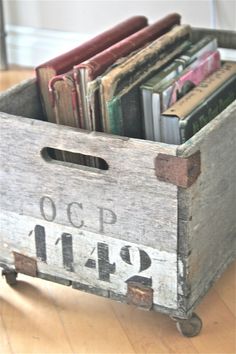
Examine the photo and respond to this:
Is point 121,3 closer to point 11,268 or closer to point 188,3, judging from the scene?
point 188,3

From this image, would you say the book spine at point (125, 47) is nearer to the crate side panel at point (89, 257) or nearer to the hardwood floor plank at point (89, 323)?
the crate side panel at point (89, 257)

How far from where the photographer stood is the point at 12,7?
220 cm

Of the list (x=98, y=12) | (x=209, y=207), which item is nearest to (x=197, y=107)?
(x=209, y=207)

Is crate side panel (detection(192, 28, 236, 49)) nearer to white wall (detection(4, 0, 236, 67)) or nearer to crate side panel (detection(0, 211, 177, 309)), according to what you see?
white wall (detection(4, 0, 236, 67))

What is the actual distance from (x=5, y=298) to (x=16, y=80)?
35.6 inches

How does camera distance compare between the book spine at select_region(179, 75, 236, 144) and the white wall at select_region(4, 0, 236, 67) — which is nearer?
the book spine at select_region(179, 75, 236, 144)

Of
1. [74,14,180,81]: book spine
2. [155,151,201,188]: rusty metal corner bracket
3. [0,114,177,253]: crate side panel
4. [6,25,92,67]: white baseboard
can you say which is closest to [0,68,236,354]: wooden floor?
[0,114,177,253]: crate side panel

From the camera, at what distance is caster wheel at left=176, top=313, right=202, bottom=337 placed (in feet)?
4.14

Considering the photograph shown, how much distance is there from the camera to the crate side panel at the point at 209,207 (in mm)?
1150

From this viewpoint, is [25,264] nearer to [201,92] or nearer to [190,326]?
[190,326]

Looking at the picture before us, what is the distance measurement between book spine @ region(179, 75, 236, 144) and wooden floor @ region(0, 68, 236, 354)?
0.31 meters

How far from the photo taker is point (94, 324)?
1310 mm

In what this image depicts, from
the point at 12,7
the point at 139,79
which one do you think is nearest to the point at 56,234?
the point at 139,79

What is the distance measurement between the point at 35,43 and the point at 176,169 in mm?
1188
